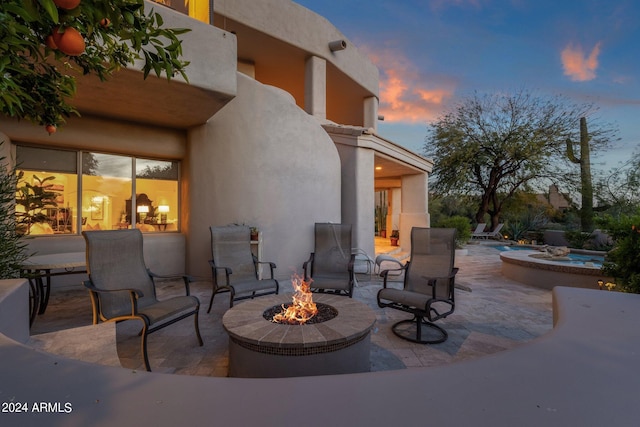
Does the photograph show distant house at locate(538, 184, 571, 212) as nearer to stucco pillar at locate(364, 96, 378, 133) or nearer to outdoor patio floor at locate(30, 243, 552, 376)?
stucco pillar at locate(364, 96, 378, 133)

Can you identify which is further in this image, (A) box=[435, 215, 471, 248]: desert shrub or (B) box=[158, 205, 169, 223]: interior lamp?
(A) box=[435, 215, 471, 248]: desert shrub

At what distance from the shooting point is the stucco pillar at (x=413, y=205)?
11.0 metres

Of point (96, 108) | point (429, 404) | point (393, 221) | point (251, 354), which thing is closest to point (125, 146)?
point (96, 108)

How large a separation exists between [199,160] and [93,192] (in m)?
2.29

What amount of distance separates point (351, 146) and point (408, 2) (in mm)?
7225

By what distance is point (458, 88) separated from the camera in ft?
53.7

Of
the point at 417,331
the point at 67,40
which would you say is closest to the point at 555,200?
the point at 417,331

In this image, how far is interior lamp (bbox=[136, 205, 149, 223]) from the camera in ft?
21.7

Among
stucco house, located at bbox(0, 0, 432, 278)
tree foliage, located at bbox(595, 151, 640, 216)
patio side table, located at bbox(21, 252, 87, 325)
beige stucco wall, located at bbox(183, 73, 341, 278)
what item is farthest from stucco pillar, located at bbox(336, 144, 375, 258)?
tree foliage, located at bbox(595, 151, 640, 216)

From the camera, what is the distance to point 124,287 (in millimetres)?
3324

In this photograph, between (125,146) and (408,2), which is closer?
(125,146)

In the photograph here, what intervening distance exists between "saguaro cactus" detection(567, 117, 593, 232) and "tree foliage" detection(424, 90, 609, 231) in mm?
401

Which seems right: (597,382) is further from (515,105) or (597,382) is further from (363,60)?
(515,105)

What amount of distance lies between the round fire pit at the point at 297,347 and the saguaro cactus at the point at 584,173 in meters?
15.9
